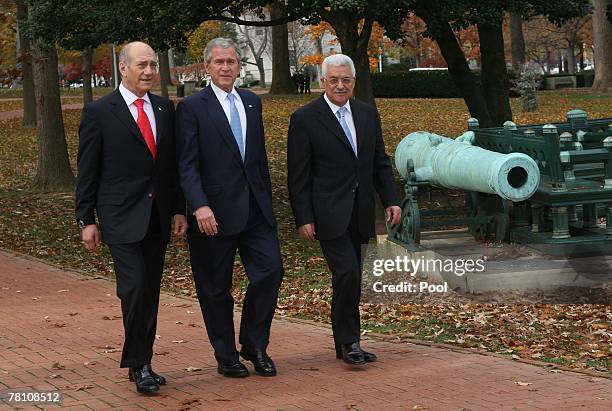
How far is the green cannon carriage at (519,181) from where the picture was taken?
10.3 metres

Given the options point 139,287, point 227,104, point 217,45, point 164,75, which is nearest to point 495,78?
point 227,104

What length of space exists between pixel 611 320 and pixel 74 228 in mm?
9250

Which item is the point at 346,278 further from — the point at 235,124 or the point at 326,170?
the point at 235,124

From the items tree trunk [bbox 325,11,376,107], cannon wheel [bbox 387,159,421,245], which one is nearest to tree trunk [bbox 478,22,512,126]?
tree trunk [bbox 325,11,376,107]

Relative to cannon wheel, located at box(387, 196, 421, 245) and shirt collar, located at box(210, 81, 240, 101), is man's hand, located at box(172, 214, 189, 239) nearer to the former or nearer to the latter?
shirt collar, located at box(210, 81, 240, 101)

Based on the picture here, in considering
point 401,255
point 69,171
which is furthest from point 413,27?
point 401,255

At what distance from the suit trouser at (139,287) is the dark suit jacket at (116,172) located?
8 centimetres

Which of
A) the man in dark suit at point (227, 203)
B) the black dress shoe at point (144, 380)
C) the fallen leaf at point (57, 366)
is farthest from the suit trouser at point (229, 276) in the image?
the fallen leaf at point (57, 366)

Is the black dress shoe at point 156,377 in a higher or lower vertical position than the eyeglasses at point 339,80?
lower

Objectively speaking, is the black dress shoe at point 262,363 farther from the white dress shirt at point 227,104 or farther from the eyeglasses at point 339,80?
the eyeglasses at point 339,80

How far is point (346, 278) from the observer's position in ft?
24.9

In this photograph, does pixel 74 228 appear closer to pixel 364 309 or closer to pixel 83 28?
pixel 83 28

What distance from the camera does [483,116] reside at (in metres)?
19.6

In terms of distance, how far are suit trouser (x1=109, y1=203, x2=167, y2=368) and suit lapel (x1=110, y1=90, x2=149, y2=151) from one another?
0.41 metres
